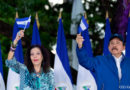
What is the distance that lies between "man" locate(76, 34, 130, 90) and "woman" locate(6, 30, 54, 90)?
0.47 m

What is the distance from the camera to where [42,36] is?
10.8 metres

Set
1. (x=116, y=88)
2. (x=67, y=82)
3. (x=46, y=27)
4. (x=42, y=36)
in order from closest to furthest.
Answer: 1. (x=116, y=88)
2. (x=67, y=82)
3. (x=46, y=27)
4. (x=42, y=36)

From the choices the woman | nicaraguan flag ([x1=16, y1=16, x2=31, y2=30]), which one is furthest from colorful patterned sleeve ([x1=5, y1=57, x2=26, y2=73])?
nicaraguan flag ([x1=16, y1=16, x2=31, y2=30])

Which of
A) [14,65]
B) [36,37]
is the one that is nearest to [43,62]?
[14,65]

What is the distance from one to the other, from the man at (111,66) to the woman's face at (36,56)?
0.51 meters

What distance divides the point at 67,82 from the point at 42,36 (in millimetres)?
4125

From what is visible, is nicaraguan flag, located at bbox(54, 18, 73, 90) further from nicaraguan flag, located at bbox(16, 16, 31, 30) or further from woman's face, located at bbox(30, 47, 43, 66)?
woman's face, located at bbox(30, 47, 43, 66)

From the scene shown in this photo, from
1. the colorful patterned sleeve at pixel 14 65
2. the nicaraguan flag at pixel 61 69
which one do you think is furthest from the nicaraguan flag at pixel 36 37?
the colorful patterned sleeve at pixel 14 65

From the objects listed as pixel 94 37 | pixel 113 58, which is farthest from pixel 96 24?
pixel 113 58

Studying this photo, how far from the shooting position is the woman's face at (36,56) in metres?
4.06

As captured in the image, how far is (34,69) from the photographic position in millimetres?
4066

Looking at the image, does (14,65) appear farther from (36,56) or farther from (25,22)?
(25,22)

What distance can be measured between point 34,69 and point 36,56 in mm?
154

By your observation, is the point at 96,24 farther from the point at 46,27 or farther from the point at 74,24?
the point at 46,27
